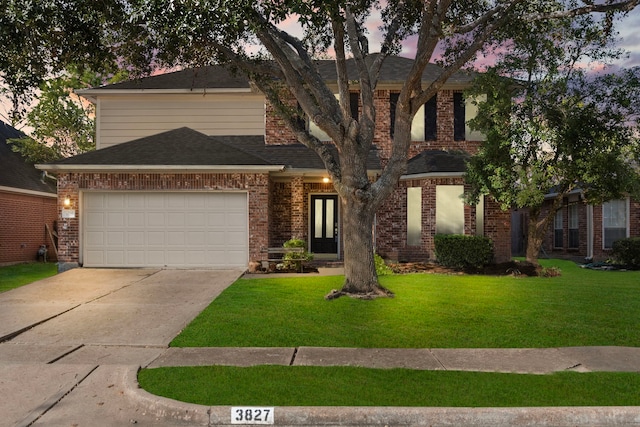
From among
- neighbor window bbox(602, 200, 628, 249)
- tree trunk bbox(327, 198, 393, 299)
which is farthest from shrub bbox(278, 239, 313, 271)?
neighbor window bbox(602, 200, 628, 249)

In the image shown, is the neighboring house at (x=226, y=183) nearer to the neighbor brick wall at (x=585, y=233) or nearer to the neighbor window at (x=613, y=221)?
the neighbor brick wall at (x=585, y=233)

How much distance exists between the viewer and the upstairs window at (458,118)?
19891mm

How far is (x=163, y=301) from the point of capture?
36.9 feet

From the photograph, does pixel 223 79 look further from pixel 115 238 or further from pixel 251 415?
pixel 251 415

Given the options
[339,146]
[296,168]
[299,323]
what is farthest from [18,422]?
[296,168]

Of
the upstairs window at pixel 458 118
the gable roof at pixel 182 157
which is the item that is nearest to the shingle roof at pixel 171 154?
the gable roof at pixel 182 157

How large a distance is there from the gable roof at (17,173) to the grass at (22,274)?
121 inches

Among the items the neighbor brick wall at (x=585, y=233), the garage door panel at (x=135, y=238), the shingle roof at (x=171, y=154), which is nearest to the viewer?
the shingle roof at (x=171, y=154)

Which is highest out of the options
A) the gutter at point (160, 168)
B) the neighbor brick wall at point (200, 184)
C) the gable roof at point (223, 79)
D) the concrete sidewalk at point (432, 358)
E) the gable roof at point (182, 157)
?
the gable roof at point (223, 79)

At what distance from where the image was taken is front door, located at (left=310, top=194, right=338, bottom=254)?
19734 millimetres

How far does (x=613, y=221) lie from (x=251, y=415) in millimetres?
21092

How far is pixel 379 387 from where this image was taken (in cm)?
574

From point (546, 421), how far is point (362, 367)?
2222mm

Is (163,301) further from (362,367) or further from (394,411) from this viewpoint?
(394,411)
